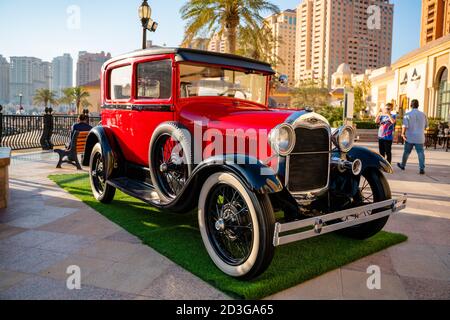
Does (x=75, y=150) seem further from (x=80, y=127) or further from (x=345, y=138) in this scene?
(x=345, y=138)

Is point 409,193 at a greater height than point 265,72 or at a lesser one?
lesser

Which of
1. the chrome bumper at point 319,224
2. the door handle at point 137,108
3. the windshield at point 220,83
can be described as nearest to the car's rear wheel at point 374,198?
the chrome bumper at point 319,224

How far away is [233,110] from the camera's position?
4.27 m

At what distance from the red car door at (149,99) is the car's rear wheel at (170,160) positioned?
232 millimetres

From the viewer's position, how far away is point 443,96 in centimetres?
2845

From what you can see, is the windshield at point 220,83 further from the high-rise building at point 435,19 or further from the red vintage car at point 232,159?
the high-rise building at point 435,19

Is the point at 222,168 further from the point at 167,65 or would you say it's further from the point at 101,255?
the point at 167,65

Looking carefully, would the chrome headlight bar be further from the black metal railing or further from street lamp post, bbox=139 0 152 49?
the black metal railing

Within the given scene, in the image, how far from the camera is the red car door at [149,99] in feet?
14.4

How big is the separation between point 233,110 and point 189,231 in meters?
1.52

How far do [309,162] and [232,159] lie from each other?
0.91m

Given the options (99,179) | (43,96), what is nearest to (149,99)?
(99,179)
